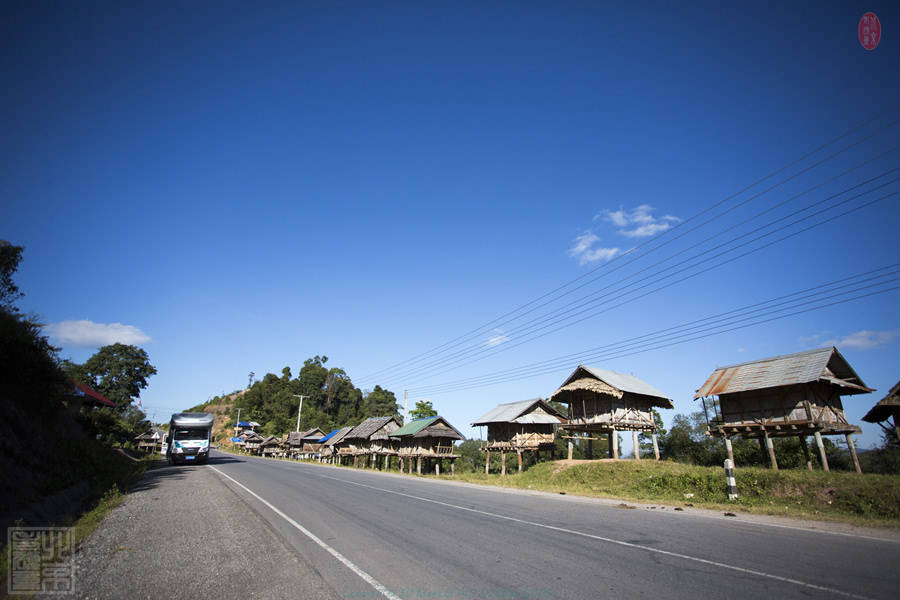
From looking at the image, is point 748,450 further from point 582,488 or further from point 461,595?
point 461,595

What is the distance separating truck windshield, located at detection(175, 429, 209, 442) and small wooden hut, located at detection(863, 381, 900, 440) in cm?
3969

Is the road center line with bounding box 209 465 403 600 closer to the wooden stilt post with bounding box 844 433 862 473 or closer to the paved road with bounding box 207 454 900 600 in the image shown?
the paved road with bounding box 207 454 900 600

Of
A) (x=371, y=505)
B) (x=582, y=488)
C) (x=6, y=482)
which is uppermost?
(x=6, y=482)

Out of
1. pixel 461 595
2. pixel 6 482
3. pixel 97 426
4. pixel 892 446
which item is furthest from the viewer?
pixel 97 426

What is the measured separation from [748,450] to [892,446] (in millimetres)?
7275

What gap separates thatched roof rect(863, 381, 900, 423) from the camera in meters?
16.9

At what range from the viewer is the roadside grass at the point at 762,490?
37.0 feet

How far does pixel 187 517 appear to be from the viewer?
9.74 meters

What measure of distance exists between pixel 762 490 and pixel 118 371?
3474 inches

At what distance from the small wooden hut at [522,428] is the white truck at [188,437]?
860 inches

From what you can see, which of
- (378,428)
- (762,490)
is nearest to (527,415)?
(762,490)

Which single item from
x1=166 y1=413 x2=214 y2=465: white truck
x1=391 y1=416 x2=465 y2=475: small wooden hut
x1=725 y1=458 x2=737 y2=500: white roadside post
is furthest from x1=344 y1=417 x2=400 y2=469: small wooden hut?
x1=725 y1=458 x2=737 y2=500: white roadside post

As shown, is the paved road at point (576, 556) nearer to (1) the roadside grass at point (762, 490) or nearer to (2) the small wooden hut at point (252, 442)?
(1) the roadside grass at point (762, 490)

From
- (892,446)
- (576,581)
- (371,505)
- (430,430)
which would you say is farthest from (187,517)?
(892,446)
